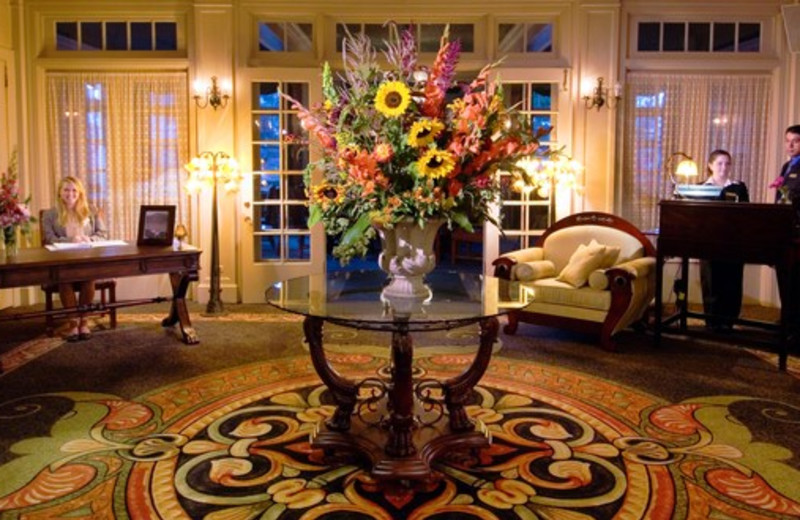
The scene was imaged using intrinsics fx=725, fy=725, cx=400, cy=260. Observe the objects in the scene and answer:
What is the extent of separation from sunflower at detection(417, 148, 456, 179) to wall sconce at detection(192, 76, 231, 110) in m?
4.15

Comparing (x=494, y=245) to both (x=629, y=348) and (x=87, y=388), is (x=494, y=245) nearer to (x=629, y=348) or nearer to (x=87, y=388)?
(x=629, y=348)

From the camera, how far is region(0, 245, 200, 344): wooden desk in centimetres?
447

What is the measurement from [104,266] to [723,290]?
15.2ft

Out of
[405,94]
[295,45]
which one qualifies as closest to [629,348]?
[405,94]

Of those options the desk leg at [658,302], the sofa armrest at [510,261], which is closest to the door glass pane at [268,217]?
the sofa armrest at [510,261]

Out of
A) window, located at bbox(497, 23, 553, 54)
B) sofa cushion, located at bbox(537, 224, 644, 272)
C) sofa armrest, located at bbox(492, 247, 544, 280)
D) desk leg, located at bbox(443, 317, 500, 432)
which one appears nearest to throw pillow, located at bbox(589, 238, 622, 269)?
sofa cushion, located at bbox(537, 224, 644, 272)

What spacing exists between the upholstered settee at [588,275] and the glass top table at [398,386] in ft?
5.36

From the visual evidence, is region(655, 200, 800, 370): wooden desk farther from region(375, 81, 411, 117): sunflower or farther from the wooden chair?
the wooden chair

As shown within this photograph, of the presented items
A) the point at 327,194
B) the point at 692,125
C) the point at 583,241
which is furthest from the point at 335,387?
the point at 692,125

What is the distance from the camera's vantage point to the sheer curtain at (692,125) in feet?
21.9

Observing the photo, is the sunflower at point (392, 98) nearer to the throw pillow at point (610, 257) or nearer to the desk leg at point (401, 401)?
the desk leg at point (401, 401)

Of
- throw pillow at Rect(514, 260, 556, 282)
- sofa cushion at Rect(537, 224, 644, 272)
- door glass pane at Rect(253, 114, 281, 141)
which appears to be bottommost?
throw pillow at Rect(514, 260, 556, 282)

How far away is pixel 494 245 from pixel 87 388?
3.94m

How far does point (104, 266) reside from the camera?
15.6 ft
